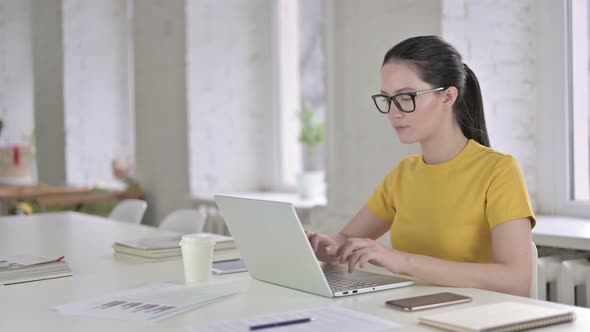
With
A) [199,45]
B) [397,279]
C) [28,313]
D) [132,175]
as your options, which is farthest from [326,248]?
[132,175]

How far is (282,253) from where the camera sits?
1526mm

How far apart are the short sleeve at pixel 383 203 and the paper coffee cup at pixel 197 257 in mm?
587

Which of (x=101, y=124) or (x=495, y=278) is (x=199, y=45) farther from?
(x=495, y=278)

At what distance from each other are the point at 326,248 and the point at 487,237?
38 cm

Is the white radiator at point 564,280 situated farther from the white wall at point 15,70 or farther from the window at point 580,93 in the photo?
the white wall at point 15,70

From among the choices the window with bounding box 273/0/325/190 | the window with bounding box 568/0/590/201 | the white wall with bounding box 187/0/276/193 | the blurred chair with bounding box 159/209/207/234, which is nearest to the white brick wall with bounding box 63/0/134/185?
the white wall with bounding box 187/0/276/193

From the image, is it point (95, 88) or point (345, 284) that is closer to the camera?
point (345, 284)

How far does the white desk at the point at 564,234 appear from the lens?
226 cm

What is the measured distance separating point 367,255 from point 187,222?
4.39 feet

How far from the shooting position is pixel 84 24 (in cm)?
593

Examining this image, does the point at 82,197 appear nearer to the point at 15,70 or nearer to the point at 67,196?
the point at 67,196

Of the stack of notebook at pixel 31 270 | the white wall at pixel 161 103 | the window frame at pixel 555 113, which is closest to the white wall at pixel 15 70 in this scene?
the white wall at pixel 161 103

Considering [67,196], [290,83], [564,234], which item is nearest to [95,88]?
[67,196]

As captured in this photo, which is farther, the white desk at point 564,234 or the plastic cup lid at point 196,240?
the white desk at point 564,234
